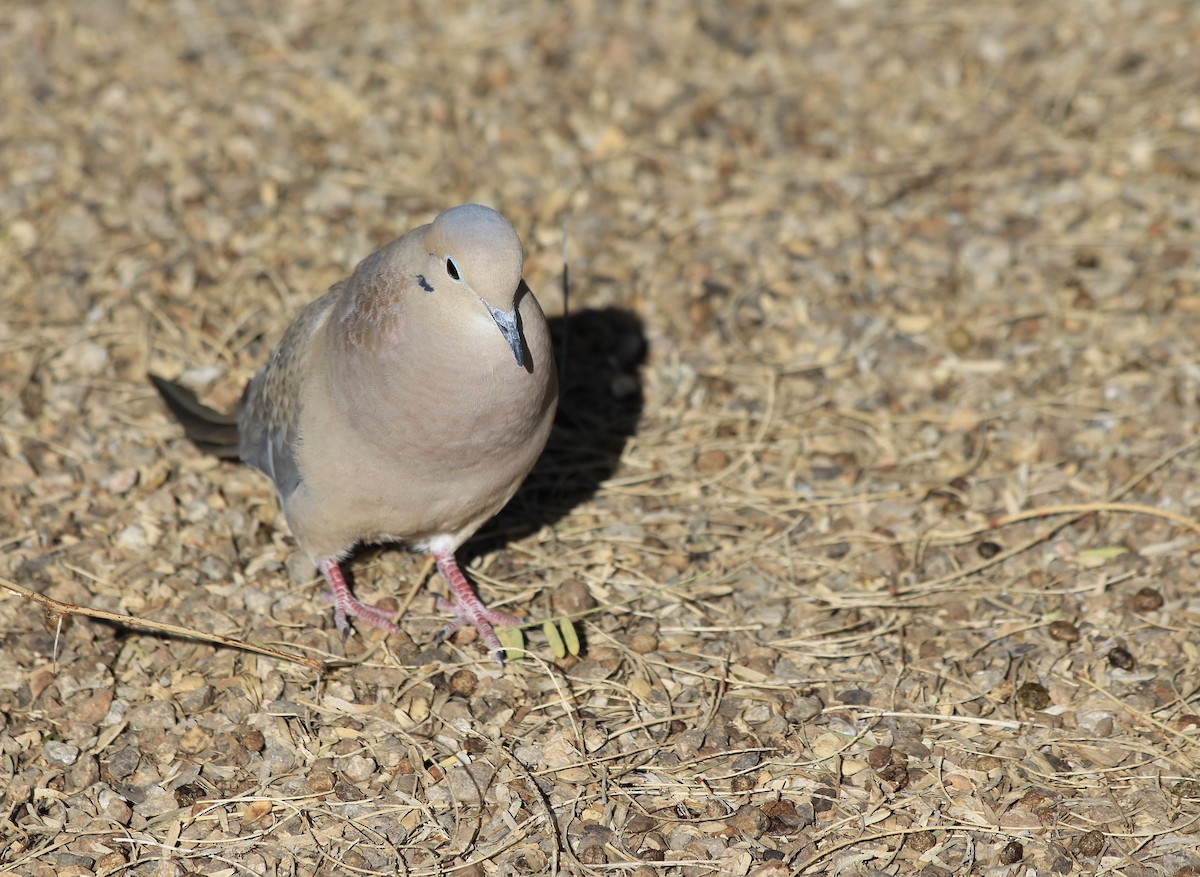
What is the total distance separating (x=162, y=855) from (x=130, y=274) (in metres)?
3.03

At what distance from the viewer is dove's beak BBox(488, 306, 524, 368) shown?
3611mm

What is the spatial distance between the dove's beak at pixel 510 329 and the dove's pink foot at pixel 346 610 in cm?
133

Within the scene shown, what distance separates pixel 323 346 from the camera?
166 inches

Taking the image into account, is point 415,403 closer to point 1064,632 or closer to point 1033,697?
point 1033,697

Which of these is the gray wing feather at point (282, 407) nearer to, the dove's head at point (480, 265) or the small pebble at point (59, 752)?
the dove's head at point (480, 265)

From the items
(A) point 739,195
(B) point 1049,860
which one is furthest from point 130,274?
(B) point 1049,860

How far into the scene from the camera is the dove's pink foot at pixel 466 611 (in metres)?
4.46

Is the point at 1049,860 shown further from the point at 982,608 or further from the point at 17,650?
the point at 17,650

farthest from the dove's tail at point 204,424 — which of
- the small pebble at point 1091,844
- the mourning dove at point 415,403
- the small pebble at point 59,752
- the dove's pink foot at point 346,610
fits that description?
the small pebble at point 1091,844

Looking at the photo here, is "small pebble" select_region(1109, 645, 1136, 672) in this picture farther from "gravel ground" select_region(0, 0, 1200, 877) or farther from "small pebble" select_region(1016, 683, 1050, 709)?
"small pebble" select_region(1016, 683, 1050, 709)

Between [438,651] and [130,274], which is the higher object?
[130,274]

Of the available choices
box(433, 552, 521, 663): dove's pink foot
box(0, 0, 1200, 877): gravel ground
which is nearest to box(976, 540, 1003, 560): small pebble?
box(0, 0, 1200, 877): gravel ground

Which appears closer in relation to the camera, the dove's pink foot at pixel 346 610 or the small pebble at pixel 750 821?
the small pebble at pixel 750 821

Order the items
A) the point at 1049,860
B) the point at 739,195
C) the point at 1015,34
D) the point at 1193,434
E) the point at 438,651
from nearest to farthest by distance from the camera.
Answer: the point at 1049,860 → the point at 438,651 → the point at 1193,434 → the point at 739,195 → the point at 1015,34
